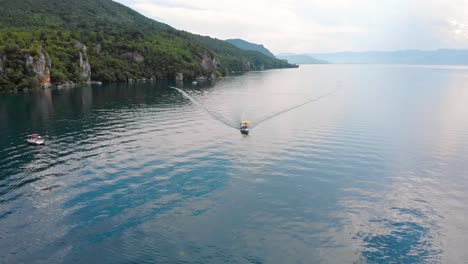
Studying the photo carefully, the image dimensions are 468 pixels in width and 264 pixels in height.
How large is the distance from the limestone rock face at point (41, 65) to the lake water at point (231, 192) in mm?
79095

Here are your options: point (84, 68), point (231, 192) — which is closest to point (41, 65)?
point (84, 68)

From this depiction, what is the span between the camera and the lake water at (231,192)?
33.0 m

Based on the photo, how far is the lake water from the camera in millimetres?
32969

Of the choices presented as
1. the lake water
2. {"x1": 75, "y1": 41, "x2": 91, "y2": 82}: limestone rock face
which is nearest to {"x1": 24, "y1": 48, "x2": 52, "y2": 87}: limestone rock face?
{"x1": 75, "y1": 41, "x2": 91, "y2": 82}: limestone rock face

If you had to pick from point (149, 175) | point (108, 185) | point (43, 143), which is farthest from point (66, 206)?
point (43, 143)

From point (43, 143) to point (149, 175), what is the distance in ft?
91.4

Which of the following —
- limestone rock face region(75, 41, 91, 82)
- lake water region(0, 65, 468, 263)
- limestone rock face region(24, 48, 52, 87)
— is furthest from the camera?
limestone rock face region(75, 41, 91, 82)

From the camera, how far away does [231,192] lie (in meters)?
45.3

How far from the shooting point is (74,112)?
102 metres

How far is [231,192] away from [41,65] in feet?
494

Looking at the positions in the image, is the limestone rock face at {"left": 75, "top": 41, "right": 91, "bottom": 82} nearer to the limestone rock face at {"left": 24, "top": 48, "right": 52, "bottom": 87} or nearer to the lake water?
the limestone rock face at {"left": 24, "top": 48, "right": 52, "bottom": 87}

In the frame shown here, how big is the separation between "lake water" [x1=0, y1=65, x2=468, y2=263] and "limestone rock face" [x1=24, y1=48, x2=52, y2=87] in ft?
259

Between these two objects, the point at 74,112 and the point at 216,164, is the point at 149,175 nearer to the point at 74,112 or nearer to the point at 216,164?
the point at 216,164

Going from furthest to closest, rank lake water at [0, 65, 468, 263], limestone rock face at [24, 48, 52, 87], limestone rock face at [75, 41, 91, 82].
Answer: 1. limestone rock face at [75, 41, 91, 82]
2. limestone rock face at [24, 48, 52, 87]
3. lake water at [0, 65, 468, 263]
